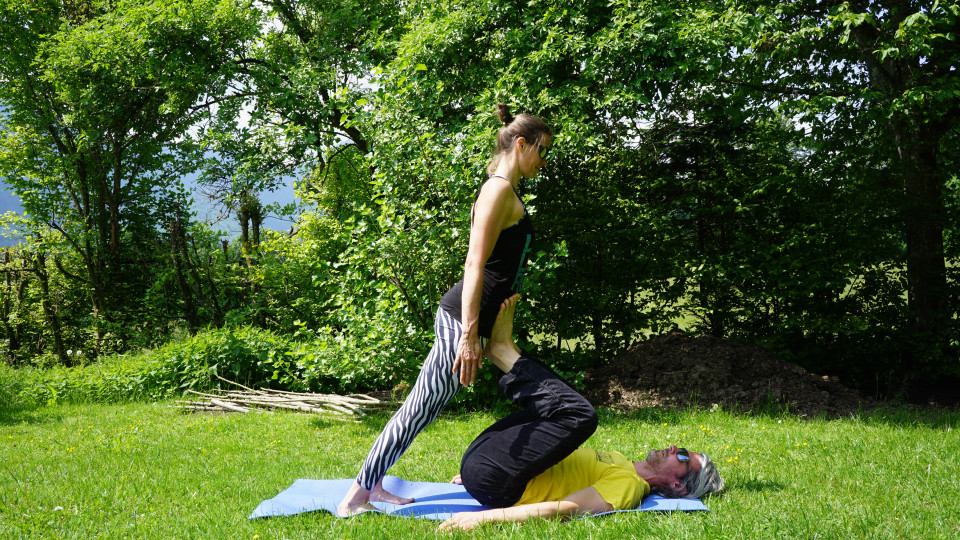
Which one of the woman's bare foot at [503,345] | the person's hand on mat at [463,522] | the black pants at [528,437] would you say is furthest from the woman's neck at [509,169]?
the person's hand on mat at [463,522]

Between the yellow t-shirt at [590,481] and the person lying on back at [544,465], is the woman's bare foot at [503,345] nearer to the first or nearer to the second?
the person lying on back at [544,465]

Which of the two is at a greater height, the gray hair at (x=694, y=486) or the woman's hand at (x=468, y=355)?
the woman's hand at (x=468, y=355)

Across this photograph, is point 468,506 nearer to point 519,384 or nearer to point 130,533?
point 519,384

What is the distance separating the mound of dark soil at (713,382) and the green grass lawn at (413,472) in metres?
0.53

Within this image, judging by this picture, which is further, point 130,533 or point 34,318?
point 34,318

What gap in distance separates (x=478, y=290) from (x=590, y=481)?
1.20 m

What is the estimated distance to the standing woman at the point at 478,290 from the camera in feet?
9.66

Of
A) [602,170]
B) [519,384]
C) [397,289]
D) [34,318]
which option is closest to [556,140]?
[602,170]

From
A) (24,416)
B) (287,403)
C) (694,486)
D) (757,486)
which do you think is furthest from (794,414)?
(24,416)

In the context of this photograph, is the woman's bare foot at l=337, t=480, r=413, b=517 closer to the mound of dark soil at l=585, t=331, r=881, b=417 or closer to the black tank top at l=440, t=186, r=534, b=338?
the black tank top at l=440, t=186, r=534, b=338

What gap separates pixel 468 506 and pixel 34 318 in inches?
481

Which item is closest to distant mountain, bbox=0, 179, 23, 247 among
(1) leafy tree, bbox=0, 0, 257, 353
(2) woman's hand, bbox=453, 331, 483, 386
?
(1) leafy tree, bbox=0, 0, 257, 353

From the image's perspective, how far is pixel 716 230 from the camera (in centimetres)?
812

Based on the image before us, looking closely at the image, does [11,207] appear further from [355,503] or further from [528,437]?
[528,437]
